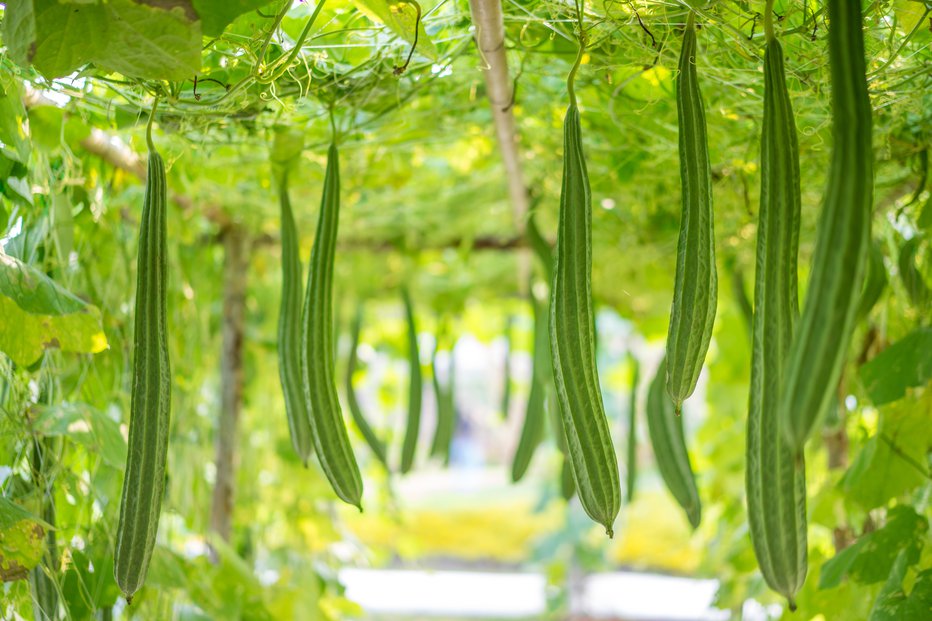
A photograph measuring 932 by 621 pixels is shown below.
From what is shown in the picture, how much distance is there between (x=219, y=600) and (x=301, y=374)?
727 mm

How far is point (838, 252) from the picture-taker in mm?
506

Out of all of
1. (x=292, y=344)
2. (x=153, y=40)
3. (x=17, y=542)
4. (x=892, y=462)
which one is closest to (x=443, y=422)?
(x=892, y=462)

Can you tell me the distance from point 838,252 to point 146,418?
56 centimetres

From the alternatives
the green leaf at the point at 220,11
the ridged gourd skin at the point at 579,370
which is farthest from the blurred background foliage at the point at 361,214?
the ridged gourd skin at the point at 579,370

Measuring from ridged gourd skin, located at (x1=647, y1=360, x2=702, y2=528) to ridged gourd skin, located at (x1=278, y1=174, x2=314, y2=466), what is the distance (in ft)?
2.15

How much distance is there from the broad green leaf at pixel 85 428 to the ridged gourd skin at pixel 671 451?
82cm

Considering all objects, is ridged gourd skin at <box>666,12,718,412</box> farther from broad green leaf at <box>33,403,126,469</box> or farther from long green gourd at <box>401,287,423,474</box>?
long green gourd at <box>401,287,423,474</box>

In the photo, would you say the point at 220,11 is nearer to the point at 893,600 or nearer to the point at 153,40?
the point at 153,40

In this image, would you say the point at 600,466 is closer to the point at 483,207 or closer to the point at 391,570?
the point at 483,207

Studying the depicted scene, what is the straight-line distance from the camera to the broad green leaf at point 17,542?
33.9 inches

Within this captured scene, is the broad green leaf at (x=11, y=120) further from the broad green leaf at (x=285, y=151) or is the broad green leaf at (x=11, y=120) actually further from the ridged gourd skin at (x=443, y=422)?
the ridged gourd skin at (x=443, y=422)

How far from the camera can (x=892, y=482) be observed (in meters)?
1.20

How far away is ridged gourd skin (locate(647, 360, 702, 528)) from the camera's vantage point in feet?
4.58

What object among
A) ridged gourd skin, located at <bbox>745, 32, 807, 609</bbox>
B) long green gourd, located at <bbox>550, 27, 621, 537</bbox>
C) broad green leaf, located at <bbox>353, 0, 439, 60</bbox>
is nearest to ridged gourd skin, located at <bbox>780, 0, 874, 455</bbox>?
ridged gourd skin, located at <bbox>745, 32, 807, 609</bbox>
